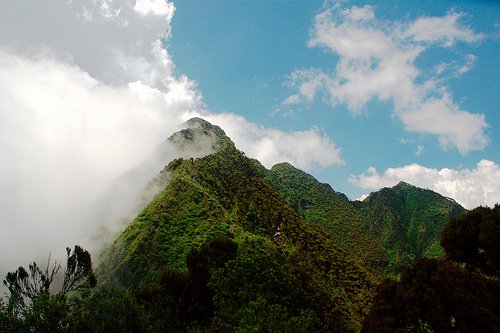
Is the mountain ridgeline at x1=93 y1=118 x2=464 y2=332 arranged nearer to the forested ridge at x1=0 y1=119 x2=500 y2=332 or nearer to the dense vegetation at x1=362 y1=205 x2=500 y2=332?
the forested ridge at x1=0 y1=119 x2=500 y2=332

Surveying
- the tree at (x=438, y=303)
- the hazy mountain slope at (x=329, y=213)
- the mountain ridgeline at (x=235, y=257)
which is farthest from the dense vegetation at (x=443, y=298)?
the hazy mountain slope at (x=329, y=213)

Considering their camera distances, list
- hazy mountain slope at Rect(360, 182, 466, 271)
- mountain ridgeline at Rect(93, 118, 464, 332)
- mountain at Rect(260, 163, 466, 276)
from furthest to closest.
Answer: hazy mountain slope at Rect(360, 182, 466, 271), mountain at Rect(260, 163, 466, 276), mountain ridgeline at Rect(93, 118, 464, 332)

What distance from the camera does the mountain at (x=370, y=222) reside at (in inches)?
5167

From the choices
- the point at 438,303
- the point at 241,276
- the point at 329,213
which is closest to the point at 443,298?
the point at 438,303

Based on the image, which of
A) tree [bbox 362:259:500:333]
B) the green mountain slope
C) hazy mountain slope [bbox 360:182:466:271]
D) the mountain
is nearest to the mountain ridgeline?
the green mountain slope

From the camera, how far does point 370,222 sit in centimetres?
17238

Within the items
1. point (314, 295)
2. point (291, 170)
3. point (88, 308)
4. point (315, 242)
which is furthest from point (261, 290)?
point (291, 170)

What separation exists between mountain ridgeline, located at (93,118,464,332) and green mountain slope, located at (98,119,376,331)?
154 mm

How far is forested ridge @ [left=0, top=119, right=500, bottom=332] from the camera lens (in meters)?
24.5

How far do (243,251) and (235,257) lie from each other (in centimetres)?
201

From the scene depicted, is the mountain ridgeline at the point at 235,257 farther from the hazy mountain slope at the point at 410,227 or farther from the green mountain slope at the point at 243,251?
the hazy mountain slope at the point at 410,227

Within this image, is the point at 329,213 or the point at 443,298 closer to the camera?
the point at 443,298

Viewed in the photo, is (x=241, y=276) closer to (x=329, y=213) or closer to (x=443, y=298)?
(x=443, y=298)

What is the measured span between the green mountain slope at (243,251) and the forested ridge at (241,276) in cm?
21
